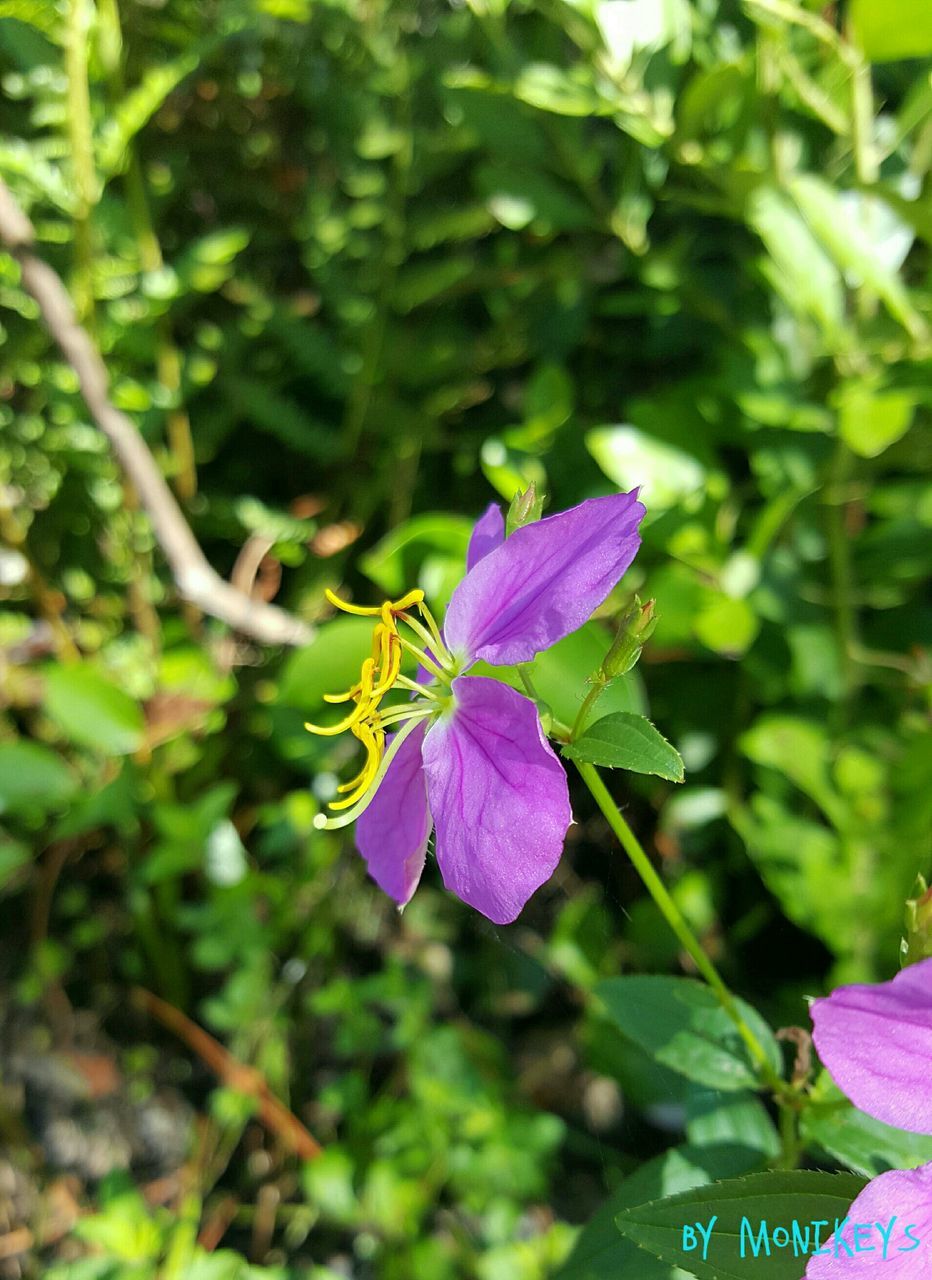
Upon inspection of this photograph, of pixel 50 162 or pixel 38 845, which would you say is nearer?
pixel 50 162

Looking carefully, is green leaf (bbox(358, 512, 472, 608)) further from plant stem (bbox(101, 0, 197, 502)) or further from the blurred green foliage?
plant stem (bbox(101, 0, 197, 502))

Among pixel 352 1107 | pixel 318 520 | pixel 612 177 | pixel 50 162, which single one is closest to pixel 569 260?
pixel 612 177

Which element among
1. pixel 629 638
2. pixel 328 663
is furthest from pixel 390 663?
pixel 328 663

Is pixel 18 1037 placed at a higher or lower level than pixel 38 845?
lower

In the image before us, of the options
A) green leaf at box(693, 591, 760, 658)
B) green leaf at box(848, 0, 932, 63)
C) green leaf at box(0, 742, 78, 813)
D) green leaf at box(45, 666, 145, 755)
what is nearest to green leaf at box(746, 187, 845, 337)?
green leaf at box(848, 0, 932, 63)

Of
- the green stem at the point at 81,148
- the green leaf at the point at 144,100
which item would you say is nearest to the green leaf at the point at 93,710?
the green stem at the point at 81,148

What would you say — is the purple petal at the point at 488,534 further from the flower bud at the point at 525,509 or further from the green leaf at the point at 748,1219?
the green leaf at the point at 748,1219

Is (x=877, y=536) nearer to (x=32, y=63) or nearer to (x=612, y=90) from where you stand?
(x=612, y=90)
